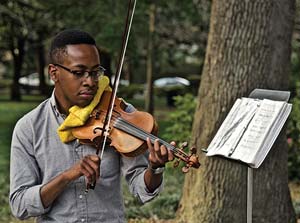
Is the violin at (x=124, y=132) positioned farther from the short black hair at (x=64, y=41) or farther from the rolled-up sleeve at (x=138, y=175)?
the short black hair at (x=64, y=41)

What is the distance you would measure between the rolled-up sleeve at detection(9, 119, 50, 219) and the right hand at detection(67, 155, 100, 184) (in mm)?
215

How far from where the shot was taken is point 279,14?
597 centimetres

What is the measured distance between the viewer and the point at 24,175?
262cm

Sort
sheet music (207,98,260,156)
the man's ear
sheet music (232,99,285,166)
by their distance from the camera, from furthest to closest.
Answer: sheet music (207,98,260,156) < sheet music (232,99,285,166) < the man's ear

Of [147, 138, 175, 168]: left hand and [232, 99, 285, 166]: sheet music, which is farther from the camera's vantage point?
[232, 99, 285, 166]: sheet music

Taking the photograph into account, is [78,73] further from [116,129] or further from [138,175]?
[138,175]

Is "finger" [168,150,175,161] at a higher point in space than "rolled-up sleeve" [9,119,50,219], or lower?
higher

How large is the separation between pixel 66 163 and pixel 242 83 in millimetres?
3523

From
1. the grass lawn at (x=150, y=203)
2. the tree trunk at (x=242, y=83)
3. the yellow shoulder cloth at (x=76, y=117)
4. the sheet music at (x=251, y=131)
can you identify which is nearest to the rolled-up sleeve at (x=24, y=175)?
the yellow shoulder cloth at (x=76, y=117)

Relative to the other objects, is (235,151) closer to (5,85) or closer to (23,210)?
(23,210)

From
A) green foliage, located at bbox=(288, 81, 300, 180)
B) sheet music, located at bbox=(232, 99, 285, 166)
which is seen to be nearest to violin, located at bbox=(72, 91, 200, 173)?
sheet music, located at bbox=(232, 99, 285, 166)

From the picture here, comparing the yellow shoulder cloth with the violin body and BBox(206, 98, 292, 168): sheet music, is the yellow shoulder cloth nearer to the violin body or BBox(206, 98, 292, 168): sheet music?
the violin body

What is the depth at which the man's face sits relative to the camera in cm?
258

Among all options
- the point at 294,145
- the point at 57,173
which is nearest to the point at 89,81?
the point at 57,173
